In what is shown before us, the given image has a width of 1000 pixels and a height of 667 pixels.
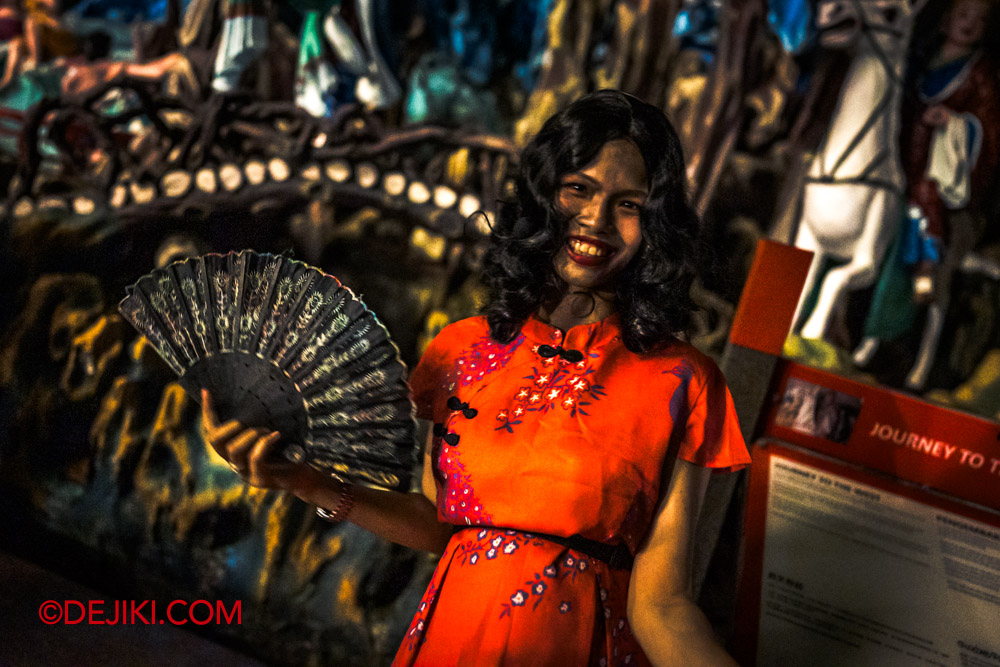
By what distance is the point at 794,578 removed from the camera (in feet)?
5.54

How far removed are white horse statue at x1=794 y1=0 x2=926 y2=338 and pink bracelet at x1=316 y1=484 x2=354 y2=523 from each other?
1873 mm

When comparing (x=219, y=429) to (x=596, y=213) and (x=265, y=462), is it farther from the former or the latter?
(x=596, y=213)

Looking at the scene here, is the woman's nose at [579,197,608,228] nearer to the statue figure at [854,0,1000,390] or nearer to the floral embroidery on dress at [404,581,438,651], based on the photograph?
the floral embroidery on dress at [404,581,438,651]

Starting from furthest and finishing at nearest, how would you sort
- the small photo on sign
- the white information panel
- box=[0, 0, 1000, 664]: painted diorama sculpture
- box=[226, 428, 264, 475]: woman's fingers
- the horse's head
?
the horse's head, box=[0, 0, 1000, 664]: painted diorama sculpture, the small photo on sign, the white information panel, box=[226, 428, 264, 475]: woman's fingers

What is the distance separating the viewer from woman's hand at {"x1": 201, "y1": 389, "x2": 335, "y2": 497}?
1122mm

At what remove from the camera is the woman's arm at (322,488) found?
1.13 m

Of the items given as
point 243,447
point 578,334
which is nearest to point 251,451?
point 243,447

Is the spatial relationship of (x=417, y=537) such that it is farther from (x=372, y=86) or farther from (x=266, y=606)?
(x=372, y=86)

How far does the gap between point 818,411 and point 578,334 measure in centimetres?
78

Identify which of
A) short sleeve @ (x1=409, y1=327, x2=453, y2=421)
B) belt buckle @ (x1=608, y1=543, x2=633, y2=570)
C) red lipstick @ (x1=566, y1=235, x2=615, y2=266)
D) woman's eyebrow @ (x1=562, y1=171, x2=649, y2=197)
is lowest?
belt buckle @ (x1=608, y1=543, x2=633, y2=570)

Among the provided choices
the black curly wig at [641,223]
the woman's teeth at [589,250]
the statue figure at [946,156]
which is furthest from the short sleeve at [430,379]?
the statue figure at [946,156]

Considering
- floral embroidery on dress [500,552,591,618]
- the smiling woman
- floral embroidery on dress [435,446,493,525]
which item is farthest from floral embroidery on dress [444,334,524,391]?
floral embroidery on dress [500,552,591,618]

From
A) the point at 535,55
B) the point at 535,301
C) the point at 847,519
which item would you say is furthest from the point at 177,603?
the point at 535,55

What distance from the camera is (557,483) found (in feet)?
3.80
